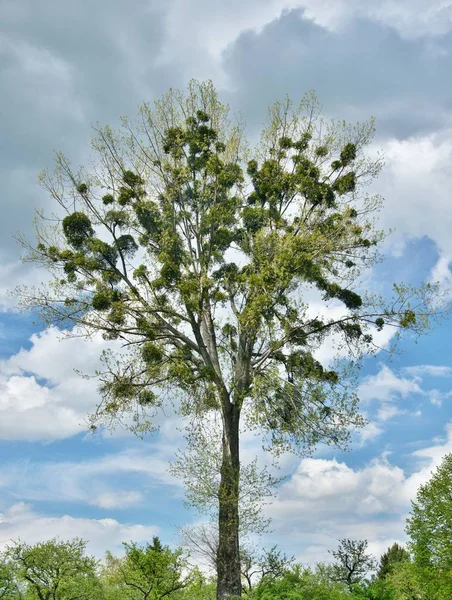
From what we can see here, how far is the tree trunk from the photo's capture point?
16.1 metres

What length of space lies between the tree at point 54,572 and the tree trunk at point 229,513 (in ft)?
47.1

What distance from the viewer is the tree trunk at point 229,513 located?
52.7 ft

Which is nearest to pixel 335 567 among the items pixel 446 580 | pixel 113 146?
pixel 446 580

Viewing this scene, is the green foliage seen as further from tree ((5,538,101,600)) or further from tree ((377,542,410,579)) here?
tree ((377,542,410,579))

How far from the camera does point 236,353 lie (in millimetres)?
20875

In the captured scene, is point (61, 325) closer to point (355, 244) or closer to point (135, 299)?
point (135, 299)

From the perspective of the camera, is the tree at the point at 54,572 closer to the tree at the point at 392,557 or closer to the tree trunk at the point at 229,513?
the tree trunk at the point at 229,513

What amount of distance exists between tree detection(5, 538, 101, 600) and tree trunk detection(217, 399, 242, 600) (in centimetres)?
1437

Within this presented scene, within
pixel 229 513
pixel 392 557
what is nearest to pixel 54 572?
pixel 229 513

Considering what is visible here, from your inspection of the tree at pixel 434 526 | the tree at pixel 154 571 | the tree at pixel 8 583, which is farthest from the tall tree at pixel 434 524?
the tree at pixel 8 583

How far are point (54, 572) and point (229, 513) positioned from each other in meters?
15.6

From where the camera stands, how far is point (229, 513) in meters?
16.9

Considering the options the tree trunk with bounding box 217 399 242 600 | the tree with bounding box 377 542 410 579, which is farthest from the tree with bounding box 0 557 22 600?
the tree with bounding box 377 542 410 579

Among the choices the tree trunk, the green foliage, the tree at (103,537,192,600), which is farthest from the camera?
the tree at (103,537,192,600)
